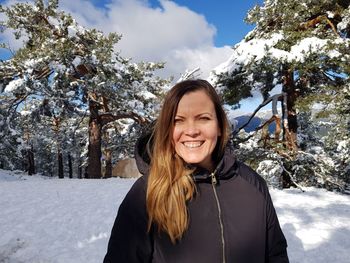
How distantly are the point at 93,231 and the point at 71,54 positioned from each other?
8.96 metres

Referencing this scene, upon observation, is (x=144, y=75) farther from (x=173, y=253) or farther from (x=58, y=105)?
(x=173, y=253)

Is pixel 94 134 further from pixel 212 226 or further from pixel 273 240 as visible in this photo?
pixel 212 226

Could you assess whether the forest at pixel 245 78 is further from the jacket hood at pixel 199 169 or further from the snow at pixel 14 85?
the jacket hood at pixel 199 169

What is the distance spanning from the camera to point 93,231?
24.0ft

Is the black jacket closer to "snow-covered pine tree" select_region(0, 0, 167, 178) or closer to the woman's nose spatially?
the woman's nose

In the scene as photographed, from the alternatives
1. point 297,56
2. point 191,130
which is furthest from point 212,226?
point 297,56

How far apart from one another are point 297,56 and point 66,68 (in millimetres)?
9583

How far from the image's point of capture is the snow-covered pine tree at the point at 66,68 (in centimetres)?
1359

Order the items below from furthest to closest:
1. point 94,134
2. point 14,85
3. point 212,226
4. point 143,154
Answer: point 94,134 < point 14,85 < point 143,154 < point 212,226

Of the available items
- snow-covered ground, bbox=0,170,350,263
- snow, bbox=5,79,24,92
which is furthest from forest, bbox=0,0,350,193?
snow-covered ground, bbox=0,170,350,263

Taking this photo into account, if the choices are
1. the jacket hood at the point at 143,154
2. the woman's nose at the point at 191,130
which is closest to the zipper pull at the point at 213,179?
the woman's nose at the point at 191,130

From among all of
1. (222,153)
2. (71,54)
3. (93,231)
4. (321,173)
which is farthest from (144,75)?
(222,153)

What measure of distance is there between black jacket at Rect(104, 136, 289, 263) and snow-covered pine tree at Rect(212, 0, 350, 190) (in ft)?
26.0

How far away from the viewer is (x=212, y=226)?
1874mm
